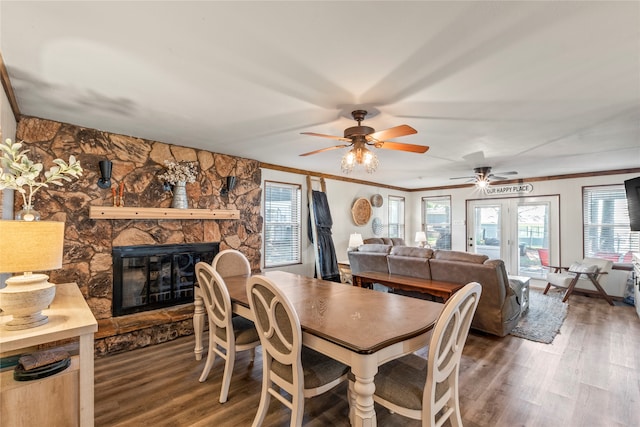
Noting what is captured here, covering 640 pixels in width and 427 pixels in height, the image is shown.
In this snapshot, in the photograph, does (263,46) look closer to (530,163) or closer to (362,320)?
(362,320)

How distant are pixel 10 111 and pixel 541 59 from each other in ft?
12.7

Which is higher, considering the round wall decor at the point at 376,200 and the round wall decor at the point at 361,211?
the round wall decor at the point at 376,200

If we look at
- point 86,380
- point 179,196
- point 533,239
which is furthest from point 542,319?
point 179,196

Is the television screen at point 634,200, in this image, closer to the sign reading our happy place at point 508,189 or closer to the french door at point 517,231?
the french door at point 517,231

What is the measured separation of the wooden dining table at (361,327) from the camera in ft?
4.63

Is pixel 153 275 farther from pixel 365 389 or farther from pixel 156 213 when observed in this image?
pixel 365 389

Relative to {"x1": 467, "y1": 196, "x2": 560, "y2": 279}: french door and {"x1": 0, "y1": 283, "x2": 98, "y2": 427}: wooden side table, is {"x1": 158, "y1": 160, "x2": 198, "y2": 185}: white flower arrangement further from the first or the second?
{"x1": 467, "y1": 196, "x2": 560, "y2": 279}: french door

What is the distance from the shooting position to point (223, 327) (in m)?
2.39

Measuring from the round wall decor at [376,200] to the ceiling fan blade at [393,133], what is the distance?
14.8ft

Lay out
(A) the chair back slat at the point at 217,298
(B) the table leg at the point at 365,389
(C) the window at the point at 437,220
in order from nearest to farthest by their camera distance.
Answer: (B) the table leg at the point at 365,389, (A) the chair back slat at the point at 217,298, (C) the window at the point at 437,220

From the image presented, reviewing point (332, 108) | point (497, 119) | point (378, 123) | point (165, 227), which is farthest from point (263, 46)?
point (165, 227)

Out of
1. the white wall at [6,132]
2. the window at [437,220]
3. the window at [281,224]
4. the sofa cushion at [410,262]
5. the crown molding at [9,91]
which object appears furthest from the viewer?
the window at [437,220]

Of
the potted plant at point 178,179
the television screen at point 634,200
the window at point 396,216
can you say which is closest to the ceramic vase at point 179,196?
the potted plant at point 178,179

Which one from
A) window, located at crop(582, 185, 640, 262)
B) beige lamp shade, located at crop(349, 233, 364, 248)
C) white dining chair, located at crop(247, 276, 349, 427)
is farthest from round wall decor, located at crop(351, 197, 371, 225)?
white dining chair, located at crop(247, 276, 349, 427)
